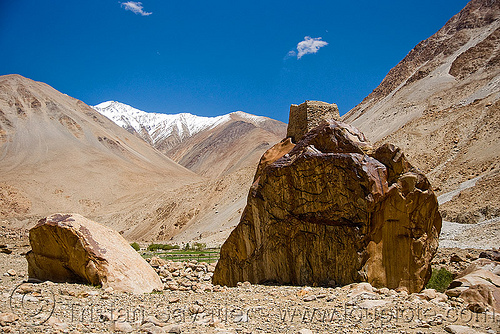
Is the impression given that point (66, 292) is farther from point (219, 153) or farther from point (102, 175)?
point (219, 153)

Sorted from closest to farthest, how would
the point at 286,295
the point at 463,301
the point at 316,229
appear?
the point at 463,301 < the point at 286,295 < the point at 316,229

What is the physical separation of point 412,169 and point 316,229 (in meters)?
2.96

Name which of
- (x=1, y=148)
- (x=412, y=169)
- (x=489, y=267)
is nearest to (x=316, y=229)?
(x=412, y=169)

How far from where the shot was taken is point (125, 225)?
179 ft

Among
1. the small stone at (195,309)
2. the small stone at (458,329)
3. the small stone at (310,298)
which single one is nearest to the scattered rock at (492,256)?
the small stone at (310,298)

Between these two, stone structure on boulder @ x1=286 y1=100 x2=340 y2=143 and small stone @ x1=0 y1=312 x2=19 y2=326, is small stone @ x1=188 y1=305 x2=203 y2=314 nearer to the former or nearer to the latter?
small stone @ x1=0 y1=312 x2=19 y2=326

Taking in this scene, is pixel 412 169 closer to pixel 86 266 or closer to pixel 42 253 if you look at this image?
pixel 86 266

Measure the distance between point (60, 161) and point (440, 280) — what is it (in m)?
82.2

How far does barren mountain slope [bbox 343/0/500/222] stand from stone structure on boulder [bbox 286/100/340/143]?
9.82 m

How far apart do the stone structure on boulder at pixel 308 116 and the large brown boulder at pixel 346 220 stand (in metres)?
13.8

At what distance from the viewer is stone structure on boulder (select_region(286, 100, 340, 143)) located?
2508 centimetres

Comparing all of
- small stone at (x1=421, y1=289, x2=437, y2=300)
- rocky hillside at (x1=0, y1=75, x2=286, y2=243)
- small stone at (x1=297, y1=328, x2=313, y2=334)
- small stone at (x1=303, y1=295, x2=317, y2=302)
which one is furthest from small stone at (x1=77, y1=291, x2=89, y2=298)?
rocky hillside at (x1=0, y1=75, x2=286, y2=243)

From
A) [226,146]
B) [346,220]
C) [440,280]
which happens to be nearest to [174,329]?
[346,220]

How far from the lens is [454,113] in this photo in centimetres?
4706
